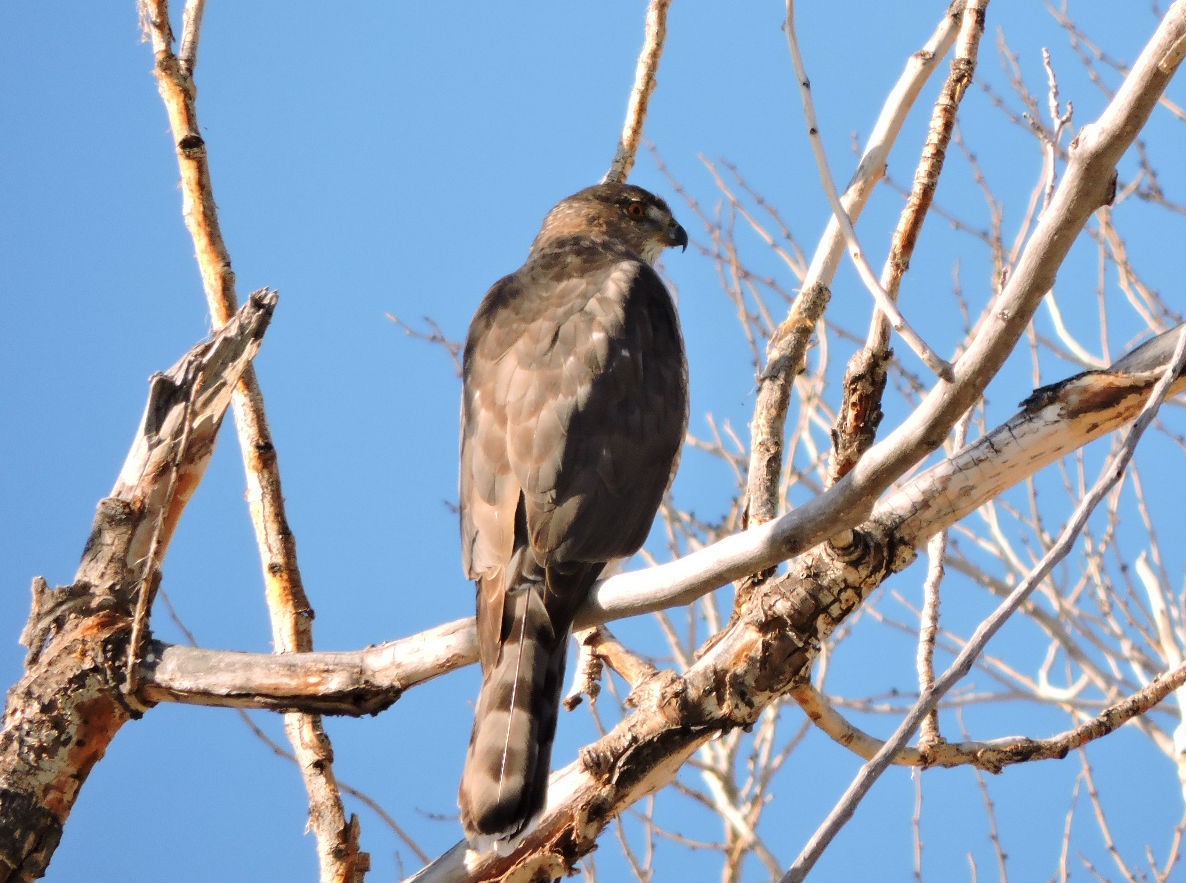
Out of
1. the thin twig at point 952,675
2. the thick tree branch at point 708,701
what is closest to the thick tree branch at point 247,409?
the thick tree branch at point 708,701

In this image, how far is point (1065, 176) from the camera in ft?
7.07

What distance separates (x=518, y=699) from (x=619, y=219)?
2783mm

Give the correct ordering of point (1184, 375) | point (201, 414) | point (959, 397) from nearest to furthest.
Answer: point (959, 397) < point (1184, 375) < point (201, 414)

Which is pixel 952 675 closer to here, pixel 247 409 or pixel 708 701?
pixel 708 701

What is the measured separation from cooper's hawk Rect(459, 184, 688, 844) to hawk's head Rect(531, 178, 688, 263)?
67 centimetres

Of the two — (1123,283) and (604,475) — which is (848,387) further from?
(1123,283)

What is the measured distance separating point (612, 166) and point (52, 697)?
285cm

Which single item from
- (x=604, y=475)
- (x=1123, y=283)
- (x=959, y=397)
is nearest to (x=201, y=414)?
(x=604, y=475)

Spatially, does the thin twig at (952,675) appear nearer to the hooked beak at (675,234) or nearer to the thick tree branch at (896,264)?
the thick tree branch at (896,264)

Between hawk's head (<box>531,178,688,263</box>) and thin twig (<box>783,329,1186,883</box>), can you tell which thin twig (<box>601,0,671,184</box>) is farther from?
thin twig (<box>783,329,1186,883</box>)

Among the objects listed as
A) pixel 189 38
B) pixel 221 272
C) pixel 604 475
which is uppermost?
pixel 189 38

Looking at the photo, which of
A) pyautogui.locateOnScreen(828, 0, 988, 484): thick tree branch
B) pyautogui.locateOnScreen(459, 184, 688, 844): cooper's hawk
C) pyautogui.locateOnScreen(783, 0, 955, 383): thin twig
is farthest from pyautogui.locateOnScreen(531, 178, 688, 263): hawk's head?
pyautogui.locateOnScreen(783, 0, 955, 383): thin twig

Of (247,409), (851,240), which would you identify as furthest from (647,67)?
(851,240)

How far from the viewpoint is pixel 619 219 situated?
18.3 feet
